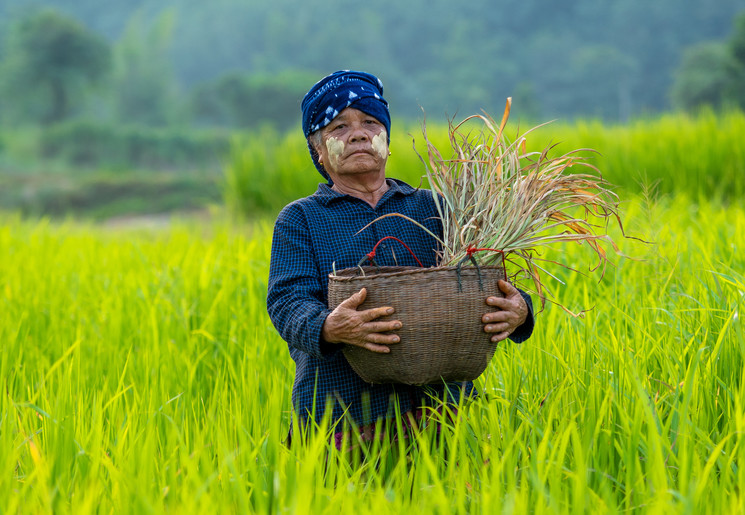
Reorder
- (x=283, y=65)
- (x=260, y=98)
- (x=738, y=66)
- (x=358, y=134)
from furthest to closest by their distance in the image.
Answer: (x=283, y=65) → (x=260, y=98) → (x=738, y=66) → (x=358, y=134)

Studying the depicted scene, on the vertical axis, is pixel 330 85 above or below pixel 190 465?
above

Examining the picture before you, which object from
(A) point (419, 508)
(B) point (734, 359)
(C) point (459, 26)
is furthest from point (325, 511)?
(C) point (459, 26)

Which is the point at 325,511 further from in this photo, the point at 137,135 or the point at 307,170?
the point at 137,135

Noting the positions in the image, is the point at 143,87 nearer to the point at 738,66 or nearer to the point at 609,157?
the point at 738,66

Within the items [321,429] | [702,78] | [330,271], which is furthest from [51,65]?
[321,429]

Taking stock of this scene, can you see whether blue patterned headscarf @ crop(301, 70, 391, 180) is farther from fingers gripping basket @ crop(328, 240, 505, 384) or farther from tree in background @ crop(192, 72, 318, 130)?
tree in background @ crop(192, 72, 318, 130)

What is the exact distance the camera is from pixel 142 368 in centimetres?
207

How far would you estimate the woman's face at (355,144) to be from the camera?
154 centimetres

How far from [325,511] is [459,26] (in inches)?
2784

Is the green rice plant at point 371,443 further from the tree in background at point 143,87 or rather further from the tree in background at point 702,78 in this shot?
the tree in background at point 143,87

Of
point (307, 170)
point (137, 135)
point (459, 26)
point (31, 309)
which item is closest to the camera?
point (31, 309)

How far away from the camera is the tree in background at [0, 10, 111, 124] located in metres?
39.5

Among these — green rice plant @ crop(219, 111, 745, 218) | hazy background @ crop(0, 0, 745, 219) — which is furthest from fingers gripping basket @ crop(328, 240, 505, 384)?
hazy background @ crop(0, 0, 745, 219)

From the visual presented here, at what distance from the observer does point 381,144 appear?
1568 mm
